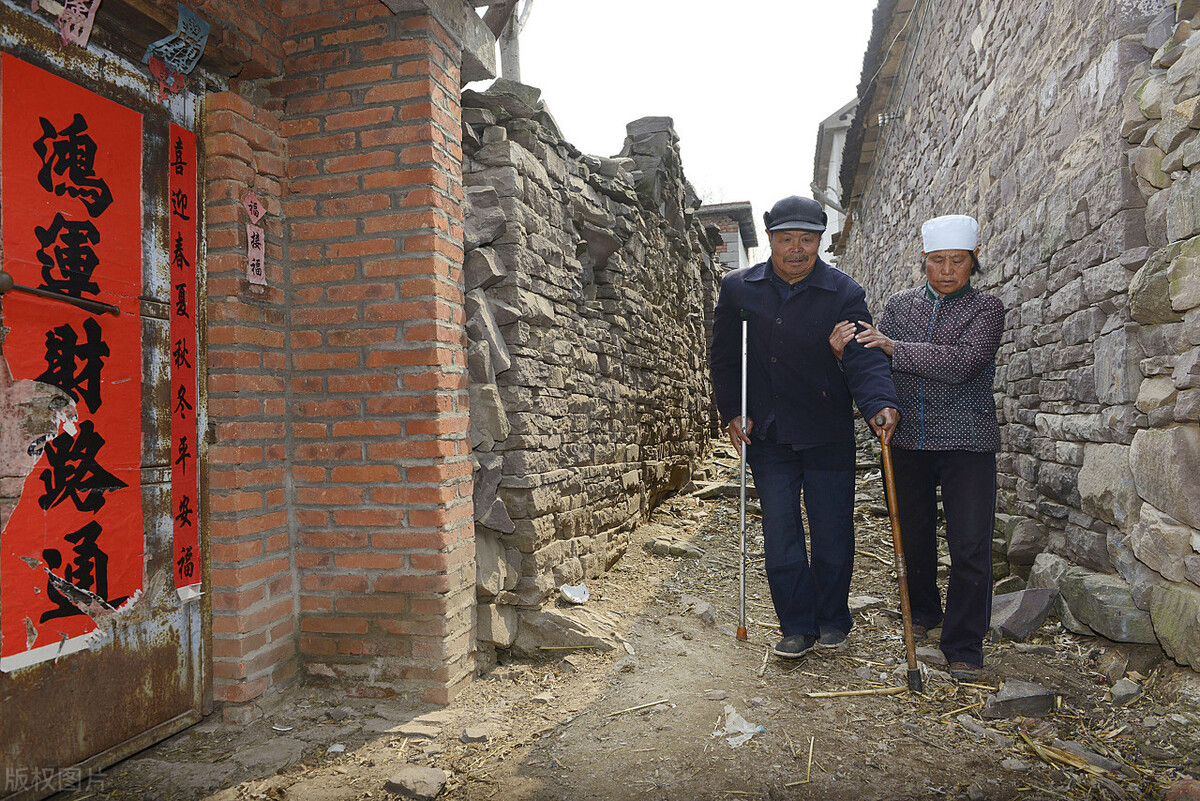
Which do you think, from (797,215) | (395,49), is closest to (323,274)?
(395,49)

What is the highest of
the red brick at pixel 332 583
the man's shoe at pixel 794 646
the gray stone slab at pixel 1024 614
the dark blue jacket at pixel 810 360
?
the dark blue jacket at pixel 810 360

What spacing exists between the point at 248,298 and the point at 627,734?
2237mm

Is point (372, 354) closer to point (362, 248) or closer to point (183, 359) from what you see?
point (362, 248)

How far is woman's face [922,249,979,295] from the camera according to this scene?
10.5 feet

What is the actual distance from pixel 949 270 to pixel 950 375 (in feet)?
1.62

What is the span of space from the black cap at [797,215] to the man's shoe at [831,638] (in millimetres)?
1874

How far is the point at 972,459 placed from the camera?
10.00 ft

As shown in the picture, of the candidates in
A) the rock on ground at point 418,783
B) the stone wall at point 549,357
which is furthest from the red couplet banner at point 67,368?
the stone wall at point 549,357

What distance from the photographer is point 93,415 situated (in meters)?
2.27

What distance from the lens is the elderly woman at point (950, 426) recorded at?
3.01 meters

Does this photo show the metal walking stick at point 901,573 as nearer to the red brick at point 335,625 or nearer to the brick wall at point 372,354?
the brick wall at point 372,354

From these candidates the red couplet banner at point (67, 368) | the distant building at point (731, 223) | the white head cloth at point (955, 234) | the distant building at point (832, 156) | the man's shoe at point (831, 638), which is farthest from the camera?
the distant building at point (731, 223)

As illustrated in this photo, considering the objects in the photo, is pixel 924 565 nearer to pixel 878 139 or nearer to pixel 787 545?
pixel 787 545

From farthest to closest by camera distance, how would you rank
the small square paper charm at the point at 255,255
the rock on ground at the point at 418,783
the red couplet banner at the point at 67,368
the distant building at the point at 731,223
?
the distant building at the point at 731,223, the small square paper charm at the point at 255,255, the rock on ground at the point at 418,783, the red couplet banner at the point at 67,368
